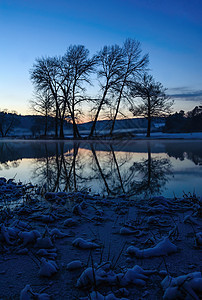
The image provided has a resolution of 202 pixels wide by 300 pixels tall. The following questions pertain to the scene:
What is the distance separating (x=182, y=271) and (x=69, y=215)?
1694 mm

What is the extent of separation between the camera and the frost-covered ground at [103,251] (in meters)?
1.42

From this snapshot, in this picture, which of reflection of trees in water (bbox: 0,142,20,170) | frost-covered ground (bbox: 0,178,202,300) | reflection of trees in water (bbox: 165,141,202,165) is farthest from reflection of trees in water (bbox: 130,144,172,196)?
reflection of trees in water (bbox: 0,142,20,170)

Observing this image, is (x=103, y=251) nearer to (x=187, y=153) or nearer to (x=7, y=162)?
(x=7, y=162)

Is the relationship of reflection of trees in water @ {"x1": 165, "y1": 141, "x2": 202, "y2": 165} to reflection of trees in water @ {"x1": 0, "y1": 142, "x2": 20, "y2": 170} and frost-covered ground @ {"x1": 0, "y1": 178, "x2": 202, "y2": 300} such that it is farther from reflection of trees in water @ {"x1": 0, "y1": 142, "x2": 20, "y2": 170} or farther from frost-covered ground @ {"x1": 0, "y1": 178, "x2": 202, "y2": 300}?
reflection of trees in water @ {"x1": 0, "y1": 142, "x2": 20, "y2": 170}

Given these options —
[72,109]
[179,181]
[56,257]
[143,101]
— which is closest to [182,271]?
[56,257]

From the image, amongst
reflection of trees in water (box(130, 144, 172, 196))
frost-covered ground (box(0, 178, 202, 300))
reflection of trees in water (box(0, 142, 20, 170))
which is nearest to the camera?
frost-covered ground (box(0, 178, 202, 300))

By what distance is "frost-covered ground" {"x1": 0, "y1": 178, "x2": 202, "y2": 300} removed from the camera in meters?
1.42

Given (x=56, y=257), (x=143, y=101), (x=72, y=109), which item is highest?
(x=143, y=101)

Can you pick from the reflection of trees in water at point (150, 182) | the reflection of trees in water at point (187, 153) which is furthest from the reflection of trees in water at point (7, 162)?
the reflection of trees in water at point (187, 153)

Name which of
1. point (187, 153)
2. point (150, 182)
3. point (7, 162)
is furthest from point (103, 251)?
point (187, 153)

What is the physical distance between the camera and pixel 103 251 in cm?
196

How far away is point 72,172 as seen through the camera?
19.3 ft

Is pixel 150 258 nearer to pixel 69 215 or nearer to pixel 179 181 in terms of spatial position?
pixel 69 215

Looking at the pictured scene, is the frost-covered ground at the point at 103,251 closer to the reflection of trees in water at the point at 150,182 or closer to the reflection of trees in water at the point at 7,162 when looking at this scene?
the reflection of trees in water at the point at 150,182
